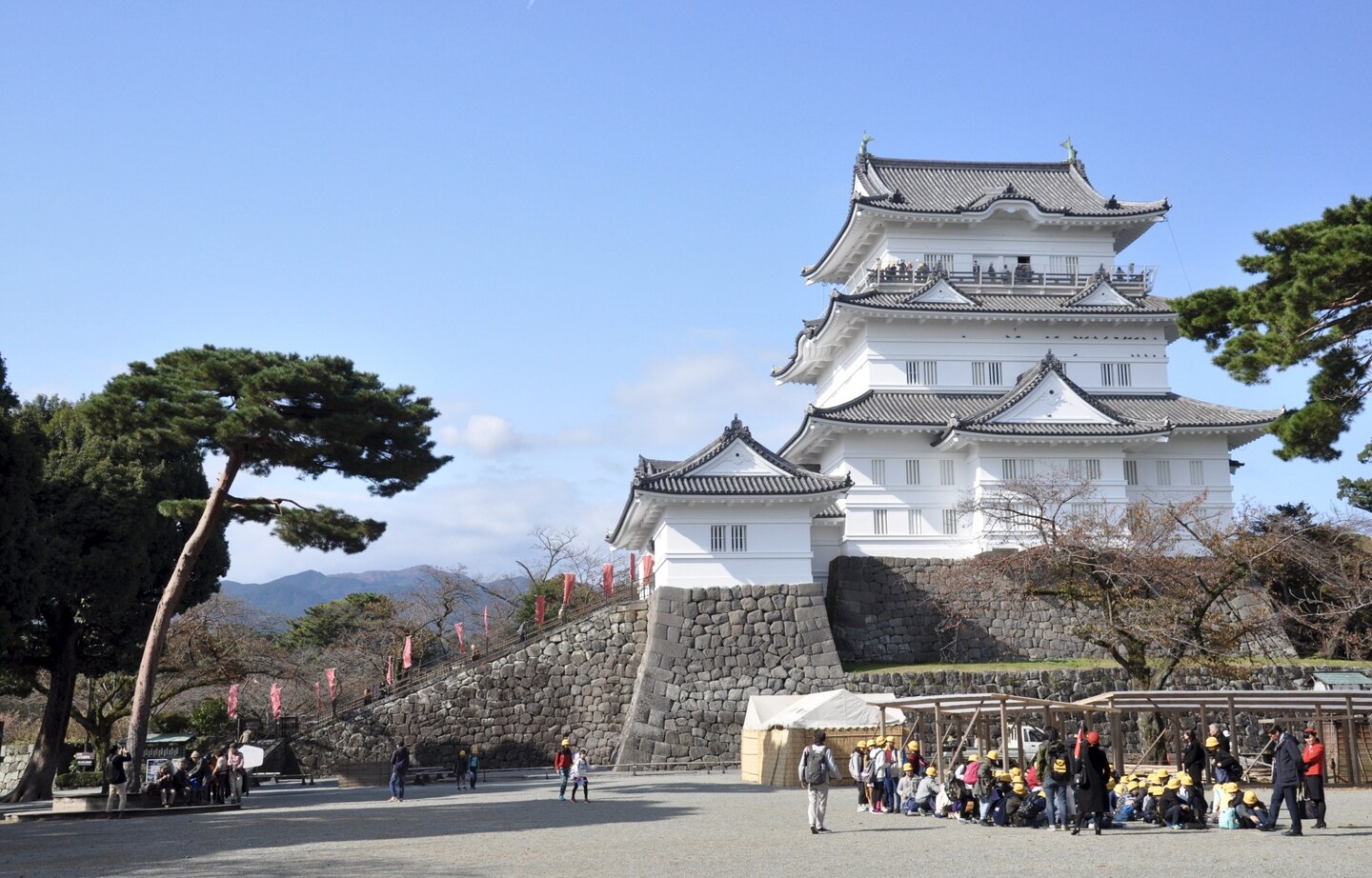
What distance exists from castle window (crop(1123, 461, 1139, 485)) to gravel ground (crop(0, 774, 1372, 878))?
568 inches

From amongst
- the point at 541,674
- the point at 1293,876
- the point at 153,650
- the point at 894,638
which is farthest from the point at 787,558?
the point at 1293,876

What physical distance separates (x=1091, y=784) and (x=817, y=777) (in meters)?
3.34

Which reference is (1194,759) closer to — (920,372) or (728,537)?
(728,537)

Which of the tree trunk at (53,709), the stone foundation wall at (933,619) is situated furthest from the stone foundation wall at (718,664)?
the tree trunk at (53,709)

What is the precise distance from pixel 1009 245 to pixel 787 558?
14367 mm

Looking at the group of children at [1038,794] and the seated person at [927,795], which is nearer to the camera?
the group of children at [1038,794]

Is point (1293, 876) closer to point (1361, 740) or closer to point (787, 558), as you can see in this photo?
point (1361, 740)

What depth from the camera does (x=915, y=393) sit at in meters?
37.4

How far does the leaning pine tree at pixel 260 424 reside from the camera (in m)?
23.1

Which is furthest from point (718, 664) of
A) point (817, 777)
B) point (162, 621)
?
point (817, 777)

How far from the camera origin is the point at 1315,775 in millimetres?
15148

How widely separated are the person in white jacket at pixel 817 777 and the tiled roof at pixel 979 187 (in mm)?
26065

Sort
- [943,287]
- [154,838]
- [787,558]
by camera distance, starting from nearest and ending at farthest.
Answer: [154,838] < [787,558] < [943,287]

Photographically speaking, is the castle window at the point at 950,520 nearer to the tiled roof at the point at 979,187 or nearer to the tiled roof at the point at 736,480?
the tiled roof at the point at 736,480
